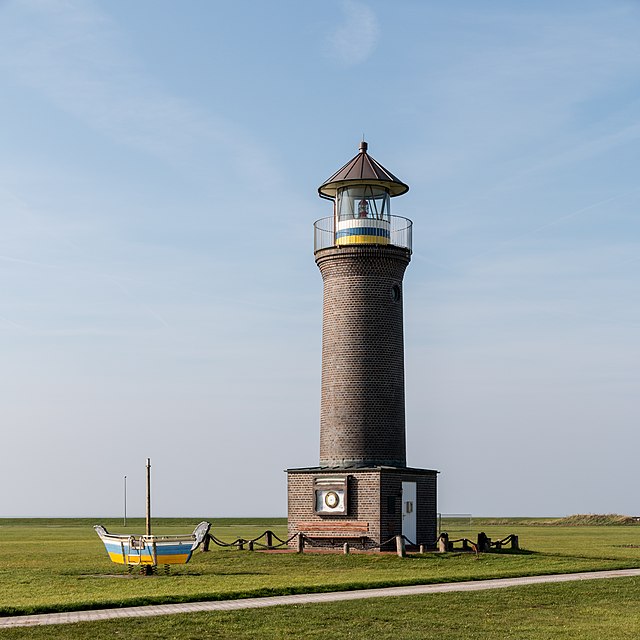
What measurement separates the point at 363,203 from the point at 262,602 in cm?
2210

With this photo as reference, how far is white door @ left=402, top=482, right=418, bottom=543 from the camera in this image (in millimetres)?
38531

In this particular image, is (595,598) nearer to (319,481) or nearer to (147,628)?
(147,628)

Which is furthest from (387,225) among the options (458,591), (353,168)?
(458,591)

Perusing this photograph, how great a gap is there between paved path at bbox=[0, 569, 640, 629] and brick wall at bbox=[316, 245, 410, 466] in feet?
39.4

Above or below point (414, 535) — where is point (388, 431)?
above

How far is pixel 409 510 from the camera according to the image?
3894 cm

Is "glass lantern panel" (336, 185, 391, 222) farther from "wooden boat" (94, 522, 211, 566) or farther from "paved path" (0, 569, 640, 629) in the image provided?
"paved path" (0, 569, 640, 629)

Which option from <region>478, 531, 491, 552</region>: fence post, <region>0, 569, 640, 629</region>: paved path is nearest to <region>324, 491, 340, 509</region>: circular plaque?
<region>478, 531, 491, 552</region>: fence post

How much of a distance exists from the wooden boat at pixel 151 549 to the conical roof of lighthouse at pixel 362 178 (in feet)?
49.1

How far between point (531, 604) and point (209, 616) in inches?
278

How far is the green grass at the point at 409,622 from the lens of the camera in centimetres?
1798

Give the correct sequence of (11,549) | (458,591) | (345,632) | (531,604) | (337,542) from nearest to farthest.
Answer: (345,632)
(531,604)
(458,591)
(337,542)
(11,549)

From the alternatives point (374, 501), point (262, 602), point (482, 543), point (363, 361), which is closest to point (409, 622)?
point (262, 602)

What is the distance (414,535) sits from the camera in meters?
39.1
